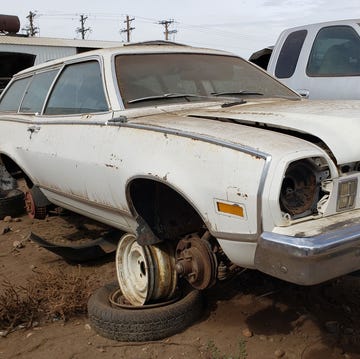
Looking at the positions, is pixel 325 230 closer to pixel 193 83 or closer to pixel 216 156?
pixel 216 156

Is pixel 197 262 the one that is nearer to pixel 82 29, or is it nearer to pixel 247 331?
pixel 247 331

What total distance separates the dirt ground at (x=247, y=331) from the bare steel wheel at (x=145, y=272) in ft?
0.99

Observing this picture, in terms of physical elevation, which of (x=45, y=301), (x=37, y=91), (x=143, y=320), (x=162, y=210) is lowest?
(x=45, y=301)

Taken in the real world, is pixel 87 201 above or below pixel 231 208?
below

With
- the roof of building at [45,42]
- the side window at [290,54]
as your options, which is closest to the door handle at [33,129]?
the side window at [290,54]

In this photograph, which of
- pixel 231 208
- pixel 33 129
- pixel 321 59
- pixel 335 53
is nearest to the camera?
pixel 231 208

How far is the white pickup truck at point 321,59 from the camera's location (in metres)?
5.77

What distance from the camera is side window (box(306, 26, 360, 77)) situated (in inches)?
229

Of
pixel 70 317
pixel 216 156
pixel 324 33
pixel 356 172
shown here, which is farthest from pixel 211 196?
pixel 324 33

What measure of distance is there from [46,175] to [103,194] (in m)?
1.09

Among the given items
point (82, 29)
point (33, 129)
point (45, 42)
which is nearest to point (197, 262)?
point (33, 129)

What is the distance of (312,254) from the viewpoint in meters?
2.22

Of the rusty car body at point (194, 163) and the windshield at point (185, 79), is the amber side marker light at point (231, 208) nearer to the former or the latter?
the rusty car body at point (194, 163)

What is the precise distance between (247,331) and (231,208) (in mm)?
1051
